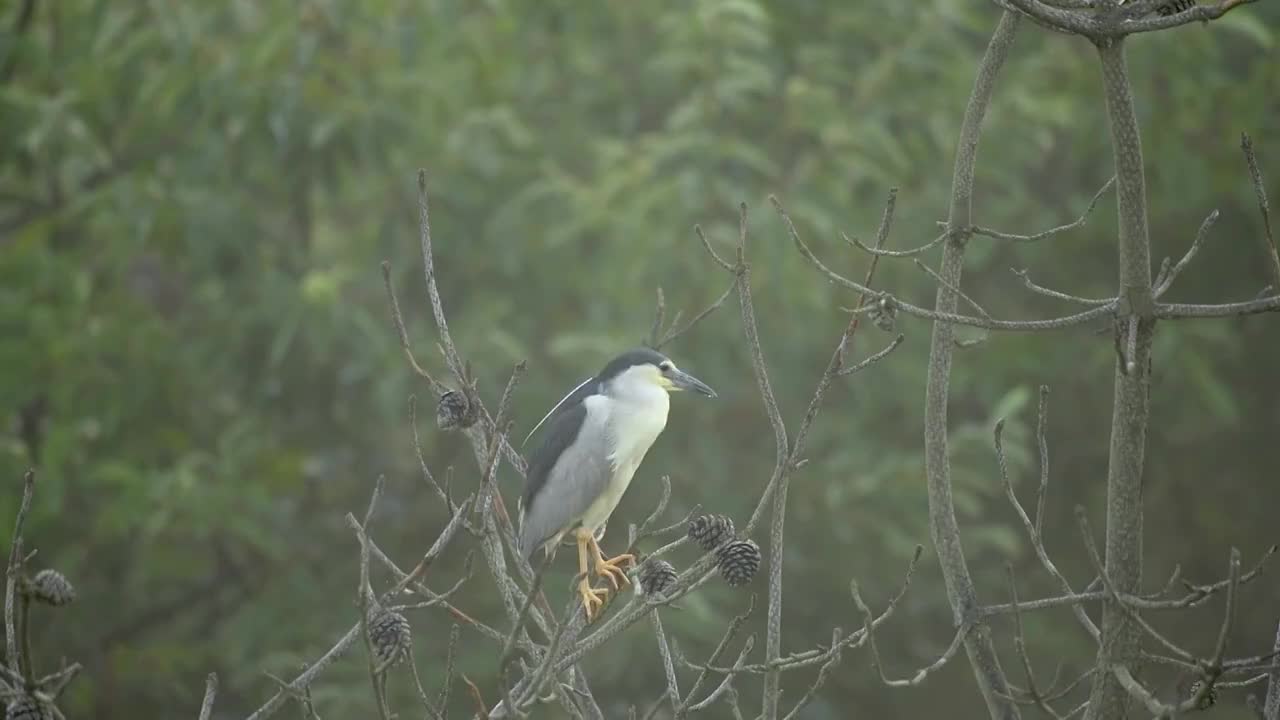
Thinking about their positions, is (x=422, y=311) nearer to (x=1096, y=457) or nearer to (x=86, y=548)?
(x=86, y=548)

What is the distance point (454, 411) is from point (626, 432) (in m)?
1.75

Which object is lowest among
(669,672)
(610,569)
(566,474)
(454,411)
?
(610,569)

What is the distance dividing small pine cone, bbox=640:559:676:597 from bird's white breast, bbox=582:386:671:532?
1727mm

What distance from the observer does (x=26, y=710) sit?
7.39 feet

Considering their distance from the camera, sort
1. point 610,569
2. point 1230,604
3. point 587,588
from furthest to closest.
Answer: point 610,569
point 587,588
point 1230,604

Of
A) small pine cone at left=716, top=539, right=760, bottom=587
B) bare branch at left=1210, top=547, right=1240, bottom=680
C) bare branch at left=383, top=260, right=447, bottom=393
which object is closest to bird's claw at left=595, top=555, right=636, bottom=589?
bare branch at left=383, top=260, right=447, bottom=393

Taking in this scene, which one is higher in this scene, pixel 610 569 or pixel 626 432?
pixel 626 432

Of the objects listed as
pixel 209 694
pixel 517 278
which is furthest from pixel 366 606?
pixel 517 278

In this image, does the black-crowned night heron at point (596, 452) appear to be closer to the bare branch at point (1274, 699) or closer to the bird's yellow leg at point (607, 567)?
the bird's yellow leg at point (607, 567)

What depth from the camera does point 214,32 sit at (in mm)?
7676

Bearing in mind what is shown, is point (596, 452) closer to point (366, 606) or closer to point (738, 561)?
point (738, 561)

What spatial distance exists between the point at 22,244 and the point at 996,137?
468 centimetres

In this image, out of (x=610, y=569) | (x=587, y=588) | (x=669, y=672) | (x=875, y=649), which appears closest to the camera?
(x=875, y=649)

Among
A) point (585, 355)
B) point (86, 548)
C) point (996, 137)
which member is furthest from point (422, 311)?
point (996, 137)
